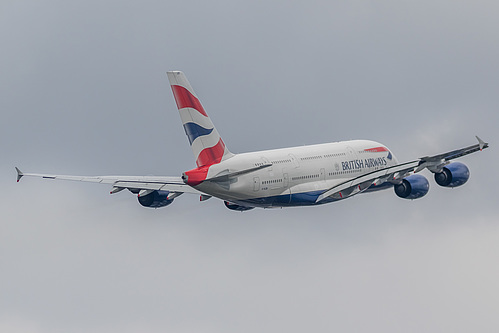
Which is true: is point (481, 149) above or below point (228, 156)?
below

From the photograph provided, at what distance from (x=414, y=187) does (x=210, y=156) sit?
17.9 metres

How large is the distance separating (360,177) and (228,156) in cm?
1146

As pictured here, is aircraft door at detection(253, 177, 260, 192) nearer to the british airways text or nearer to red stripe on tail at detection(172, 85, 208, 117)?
red stripe on tail at detection(172, 85, 208, 117)

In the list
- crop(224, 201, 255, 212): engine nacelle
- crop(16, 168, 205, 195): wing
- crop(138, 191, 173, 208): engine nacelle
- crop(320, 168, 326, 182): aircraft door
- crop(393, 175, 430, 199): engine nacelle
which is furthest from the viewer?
crop(224, 201, 255, 212): engine nacelle

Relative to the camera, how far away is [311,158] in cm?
8869

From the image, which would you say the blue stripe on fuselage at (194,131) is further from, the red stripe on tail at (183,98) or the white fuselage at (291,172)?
the white fuselage at (291,172)

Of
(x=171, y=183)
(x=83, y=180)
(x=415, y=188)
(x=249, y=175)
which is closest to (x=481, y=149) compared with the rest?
(x=415, y=188)

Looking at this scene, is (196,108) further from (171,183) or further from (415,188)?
(415,188)

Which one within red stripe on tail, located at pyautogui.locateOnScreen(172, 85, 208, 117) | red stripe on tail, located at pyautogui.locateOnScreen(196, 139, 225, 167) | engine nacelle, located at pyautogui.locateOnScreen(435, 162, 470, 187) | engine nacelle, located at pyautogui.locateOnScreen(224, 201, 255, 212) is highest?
red stripe on tail, located at pyautogui.locateOnScreen(172, 85, 208, 117)

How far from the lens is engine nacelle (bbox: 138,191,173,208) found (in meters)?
89.6

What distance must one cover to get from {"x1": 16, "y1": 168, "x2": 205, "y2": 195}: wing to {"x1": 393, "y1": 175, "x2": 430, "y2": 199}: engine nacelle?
16600 millimetres

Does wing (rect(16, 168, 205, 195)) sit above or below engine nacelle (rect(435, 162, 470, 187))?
above

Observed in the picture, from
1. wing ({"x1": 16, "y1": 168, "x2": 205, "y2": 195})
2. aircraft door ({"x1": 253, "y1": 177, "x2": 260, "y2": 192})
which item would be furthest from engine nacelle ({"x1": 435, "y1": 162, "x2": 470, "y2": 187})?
wing ({"x1": 16, "y1": 168, "x2": 205, "y2": 195})

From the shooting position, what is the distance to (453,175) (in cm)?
9019
